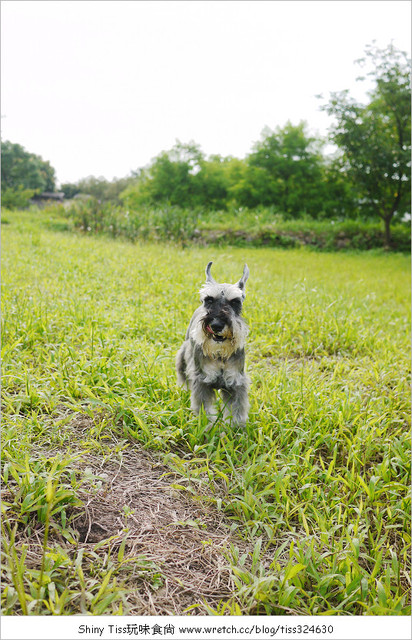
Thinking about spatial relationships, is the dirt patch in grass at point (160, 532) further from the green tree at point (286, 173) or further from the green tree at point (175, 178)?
the green tree at point (175, 178)

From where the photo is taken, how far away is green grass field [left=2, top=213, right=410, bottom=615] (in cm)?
191

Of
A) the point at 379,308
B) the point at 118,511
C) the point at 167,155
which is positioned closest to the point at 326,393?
the point at 118,511

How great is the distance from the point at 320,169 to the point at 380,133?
279 cm

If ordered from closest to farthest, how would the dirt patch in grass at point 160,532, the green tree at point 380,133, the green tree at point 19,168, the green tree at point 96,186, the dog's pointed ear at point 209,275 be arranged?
the dirt patch in grass at point 160,532 < the dog's pointed ear at point 209,275 < the green tree at point 380,133 < the green tree at point 19,168 < the green tree at point 96,186

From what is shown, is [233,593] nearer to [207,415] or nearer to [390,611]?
Answer: [390,611]

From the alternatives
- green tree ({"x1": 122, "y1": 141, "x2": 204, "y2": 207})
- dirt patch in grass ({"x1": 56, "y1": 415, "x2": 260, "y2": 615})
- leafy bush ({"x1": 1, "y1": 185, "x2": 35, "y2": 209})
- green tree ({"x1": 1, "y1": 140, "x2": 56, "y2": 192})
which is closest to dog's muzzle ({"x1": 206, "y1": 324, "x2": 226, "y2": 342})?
dirt patch in grass ({"x1": 56, "y1": 415, "x2": 260, "y2": 615})

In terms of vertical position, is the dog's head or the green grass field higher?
the dog's head

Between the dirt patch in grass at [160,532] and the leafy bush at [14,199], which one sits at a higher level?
the leafy bush at [14,199]

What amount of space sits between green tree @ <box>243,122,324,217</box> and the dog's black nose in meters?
16.6

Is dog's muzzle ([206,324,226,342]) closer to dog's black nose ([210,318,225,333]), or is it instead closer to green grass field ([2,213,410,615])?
dog's black nose ([210,318,225,333])

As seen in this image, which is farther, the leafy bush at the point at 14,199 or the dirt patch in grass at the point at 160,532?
the leafy bush at the point at 14,199

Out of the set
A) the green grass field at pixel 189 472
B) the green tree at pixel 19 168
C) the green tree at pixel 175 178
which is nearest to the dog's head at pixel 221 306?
the green grass field at pixel 189 472

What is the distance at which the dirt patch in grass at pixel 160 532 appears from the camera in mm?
1887

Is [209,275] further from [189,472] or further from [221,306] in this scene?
[189,472]
